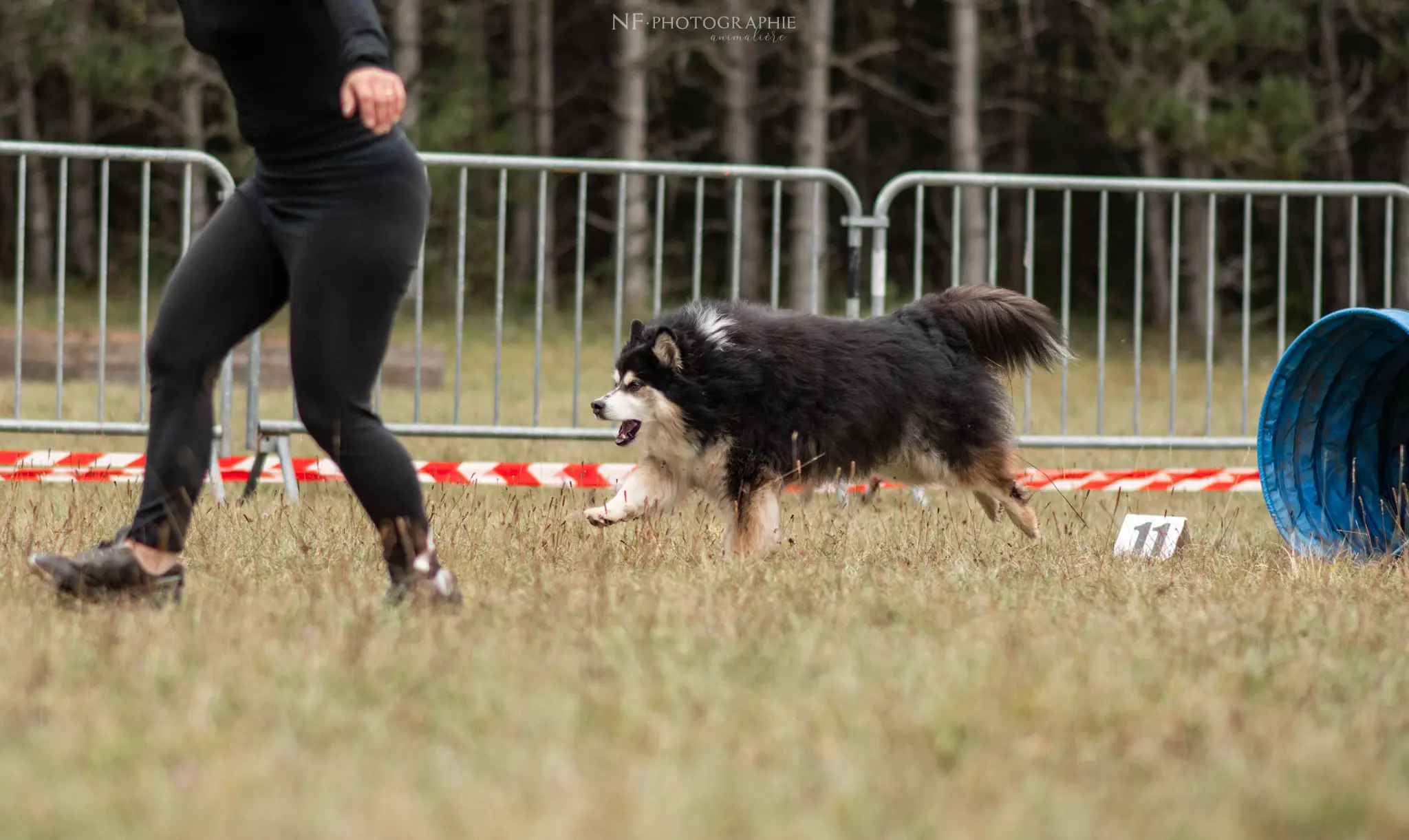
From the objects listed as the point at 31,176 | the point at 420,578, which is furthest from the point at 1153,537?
the point at 31,176

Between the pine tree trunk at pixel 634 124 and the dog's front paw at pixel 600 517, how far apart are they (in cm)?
1453

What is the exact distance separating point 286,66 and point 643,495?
2.30 meters

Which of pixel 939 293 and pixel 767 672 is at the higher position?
pixel 939 293

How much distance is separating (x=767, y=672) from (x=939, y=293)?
3.30 metres

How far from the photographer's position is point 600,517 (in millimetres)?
5426

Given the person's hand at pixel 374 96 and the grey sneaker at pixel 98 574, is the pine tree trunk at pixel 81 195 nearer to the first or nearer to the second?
the grey sneaker at pixel 98 574

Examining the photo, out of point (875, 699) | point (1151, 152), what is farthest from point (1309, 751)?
point (1151, 152)

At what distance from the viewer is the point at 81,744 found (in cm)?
257

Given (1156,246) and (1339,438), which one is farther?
(1156,246)

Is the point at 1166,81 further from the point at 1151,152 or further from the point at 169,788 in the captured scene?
the point at 169,788

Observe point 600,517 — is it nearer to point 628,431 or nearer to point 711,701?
point 628,431

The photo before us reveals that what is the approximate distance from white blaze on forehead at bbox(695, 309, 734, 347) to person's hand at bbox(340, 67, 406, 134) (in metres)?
2.14

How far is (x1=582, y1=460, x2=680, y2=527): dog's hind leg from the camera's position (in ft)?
17.9

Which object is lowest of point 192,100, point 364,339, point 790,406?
point 790,406
